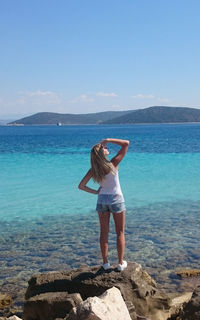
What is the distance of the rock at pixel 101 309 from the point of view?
13.5ft

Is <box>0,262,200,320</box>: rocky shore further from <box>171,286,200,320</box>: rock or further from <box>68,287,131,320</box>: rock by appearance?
<box>68,287,131,320</box>: rock

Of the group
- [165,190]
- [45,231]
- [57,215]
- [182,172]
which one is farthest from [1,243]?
[182,172]

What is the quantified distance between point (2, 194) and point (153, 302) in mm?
12886

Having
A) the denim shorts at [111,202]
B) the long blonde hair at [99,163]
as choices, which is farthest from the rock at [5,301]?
the long blonde hair at [99,163]

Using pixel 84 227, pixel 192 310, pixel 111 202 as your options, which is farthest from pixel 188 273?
pixel 84 227

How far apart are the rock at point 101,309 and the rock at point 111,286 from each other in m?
0.95

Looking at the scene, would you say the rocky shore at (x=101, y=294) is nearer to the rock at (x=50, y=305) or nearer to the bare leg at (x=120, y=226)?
the rock at (x=50, y=305)

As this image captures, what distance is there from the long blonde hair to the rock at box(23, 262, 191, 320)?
138 centimetres

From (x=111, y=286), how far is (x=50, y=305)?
82 centimetres

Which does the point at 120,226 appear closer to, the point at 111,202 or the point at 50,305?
the point at 111,202

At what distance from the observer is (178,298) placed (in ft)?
20.8

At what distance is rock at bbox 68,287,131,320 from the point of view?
4121 mm

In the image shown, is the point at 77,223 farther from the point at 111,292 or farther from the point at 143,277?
the point at 111,292

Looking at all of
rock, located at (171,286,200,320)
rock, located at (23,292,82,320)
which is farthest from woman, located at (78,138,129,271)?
rock, located at (171,286,200,320)
